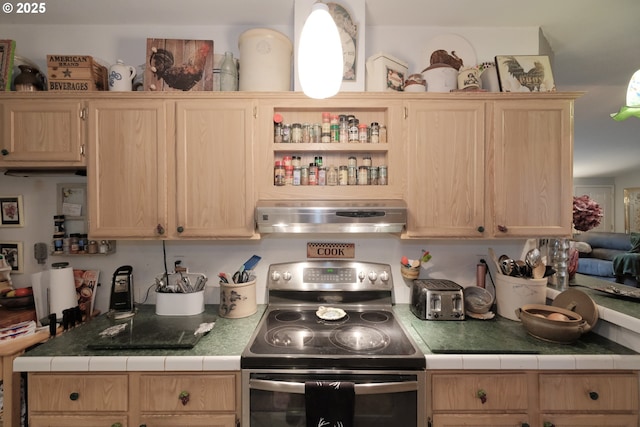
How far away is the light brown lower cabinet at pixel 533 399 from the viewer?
1.18m

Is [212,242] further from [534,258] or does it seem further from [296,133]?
[534,258]

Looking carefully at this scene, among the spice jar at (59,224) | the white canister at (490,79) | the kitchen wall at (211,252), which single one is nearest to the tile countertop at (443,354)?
the kitchen wall at (211,252)

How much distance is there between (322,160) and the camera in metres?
1.69

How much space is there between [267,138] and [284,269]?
0.81 meters

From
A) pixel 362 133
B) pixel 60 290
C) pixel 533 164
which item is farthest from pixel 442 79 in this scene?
pixel 60 290

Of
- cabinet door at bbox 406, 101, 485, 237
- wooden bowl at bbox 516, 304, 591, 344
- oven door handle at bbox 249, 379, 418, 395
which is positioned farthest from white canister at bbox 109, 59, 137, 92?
wooden bowl at bbox 516, 304, 591, 344

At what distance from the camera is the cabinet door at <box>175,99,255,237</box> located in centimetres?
151

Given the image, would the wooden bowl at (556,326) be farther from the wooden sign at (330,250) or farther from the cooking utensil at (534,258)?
the wooden sign at (330,250)

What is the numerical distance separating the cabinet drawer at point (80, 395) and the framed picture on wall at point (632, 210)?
335 inches

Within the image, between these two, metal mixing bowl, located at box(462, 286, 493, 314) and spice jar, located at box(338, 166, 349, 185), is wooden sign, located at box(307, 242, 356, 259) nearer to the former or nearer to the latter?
spice jar, located at box(338, 166, 349, 185)

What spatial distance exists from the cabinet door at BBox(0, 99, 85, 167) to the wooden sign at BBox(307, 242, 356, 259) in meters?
1.40

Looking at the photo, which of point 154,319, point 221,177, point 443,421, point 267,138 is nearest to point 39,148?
point 221,177

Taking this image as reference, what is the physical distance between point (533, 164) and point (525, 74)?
0.55 metres

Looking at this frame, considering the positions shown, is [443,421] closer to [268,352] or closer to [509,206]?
[268,352]
